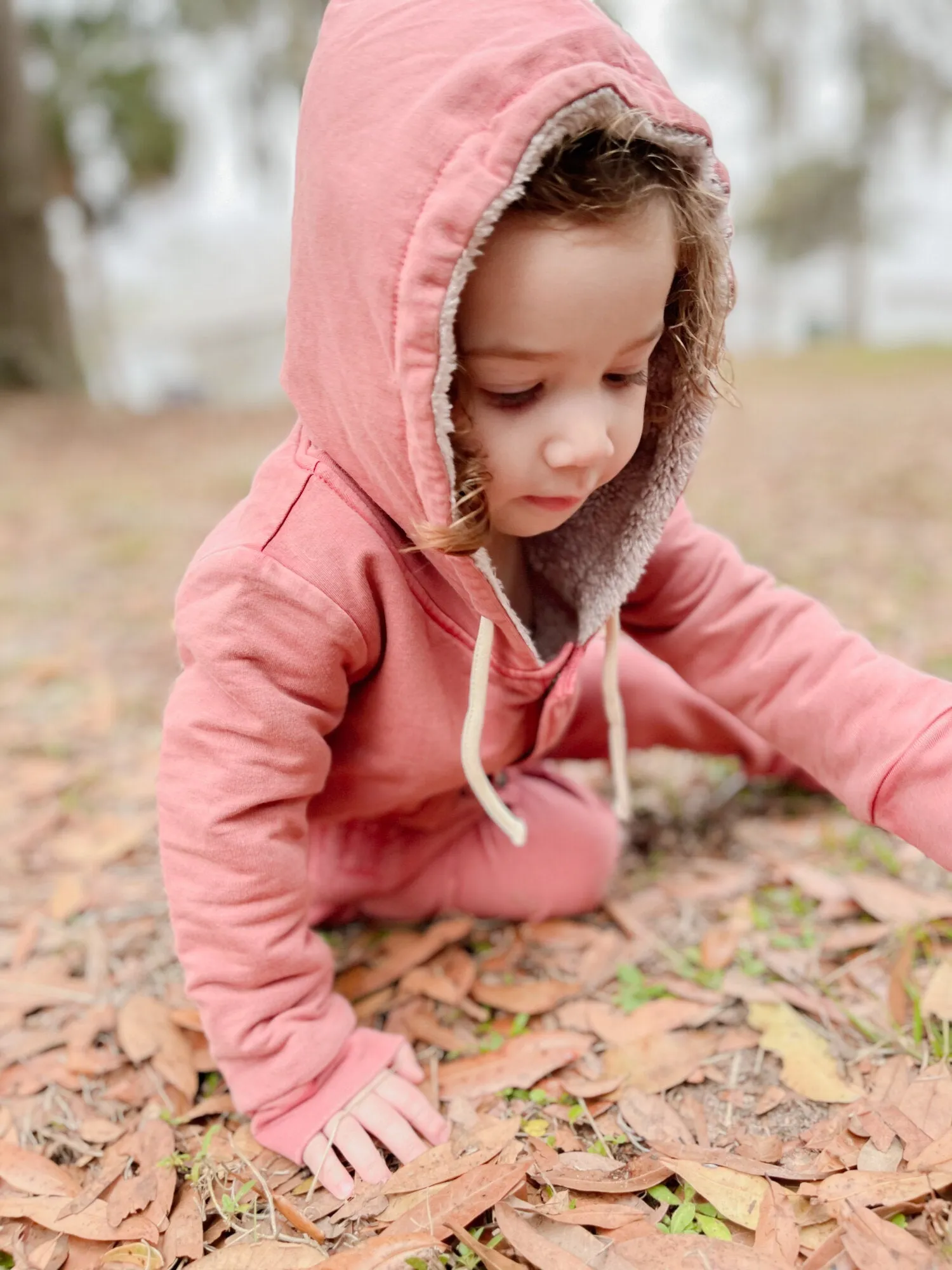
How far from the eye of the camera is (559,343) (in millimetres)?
932

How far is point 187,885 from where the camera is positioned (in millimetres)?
1117

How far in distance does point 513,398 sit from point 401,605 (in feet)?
0.88

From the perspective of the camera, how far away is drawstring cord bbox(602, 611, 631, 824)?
139 centimetres

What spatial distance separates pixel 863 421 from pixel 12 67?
19.8 feet

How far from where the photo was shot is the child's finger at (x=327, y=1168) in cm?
108

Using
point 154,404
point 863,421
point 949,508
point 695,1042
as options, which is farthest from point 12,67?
point 695,1042

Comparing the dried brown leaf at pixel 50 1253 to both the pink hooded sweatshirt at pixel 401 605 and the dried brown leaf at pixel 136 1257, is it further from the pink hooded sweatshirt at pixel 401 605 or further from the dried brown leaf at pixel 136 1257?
the pink hooded sweatshirt at pixel 401 605

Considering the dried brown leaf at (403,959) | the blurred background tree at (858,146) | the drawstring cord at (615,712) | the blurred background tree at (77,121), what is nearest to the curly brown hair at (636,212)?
the drawstring cord at (615,712)

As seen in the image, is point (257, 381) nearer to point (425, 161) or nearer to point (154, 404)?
point (154, 404)

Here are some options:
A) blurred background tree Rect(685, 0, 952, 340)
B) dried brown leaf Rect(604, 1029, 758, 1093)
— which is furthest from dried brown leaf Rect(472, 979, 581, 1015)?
blurred background tree Rect(685, 0, 952, 340)

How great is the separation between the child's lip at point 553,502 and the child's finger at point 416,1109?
25.9 inches

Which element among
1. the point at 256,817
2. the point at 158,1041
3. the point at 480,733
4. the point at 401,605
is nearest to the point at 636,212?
the point at 401,605

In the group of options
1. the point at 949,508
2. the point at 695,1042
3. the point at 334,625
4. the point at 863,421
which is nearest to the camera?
the point at 334,625

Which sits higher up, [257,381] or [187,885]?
[187,885]
